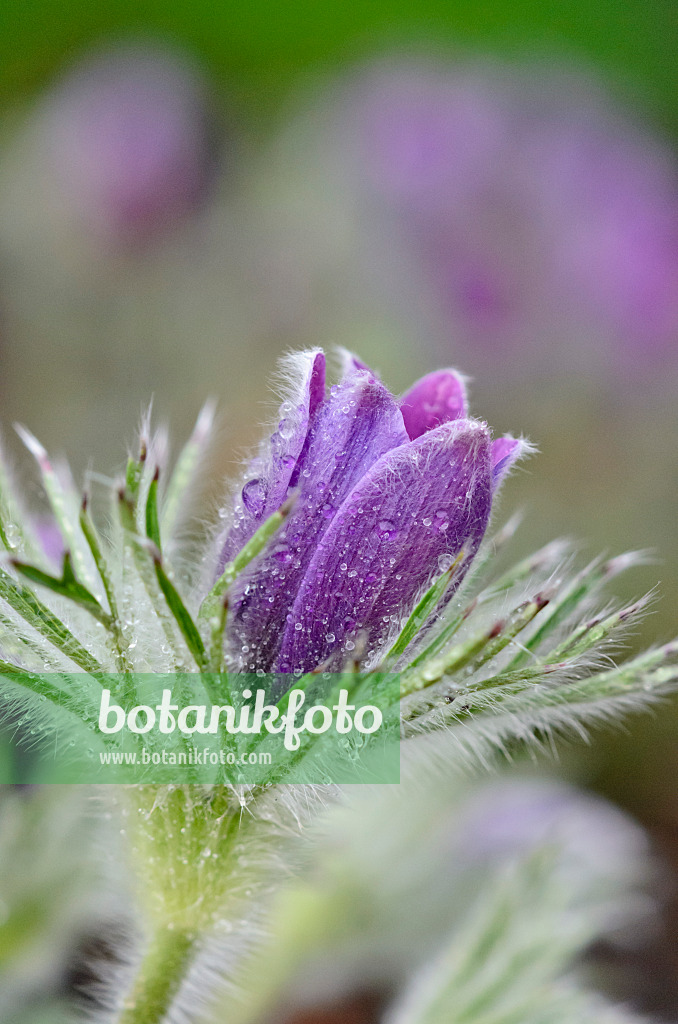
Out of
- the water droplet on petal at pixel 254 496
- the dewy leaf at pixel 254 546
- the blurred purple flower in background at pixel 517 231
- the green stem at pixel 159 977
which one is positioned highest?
the blurred purple flower in background at pixel 517 231

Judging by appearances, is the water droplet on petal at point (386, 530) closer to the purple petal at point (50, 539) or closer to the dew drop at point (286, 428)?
the dew drop at point (286, 428)

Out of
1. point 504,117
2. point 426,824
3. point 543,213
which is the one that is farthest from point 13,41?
point 426,824

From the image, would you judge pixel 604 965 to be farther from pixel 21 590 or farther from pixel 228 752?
pixel 21 590

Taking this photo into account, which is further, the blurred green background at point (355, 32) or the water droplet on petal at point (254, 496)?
the blurred green background at point (355, 32)

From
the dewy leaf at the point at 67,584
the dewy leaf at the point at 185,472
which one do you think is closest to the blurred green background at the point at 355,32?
the dewy leaf at the point at 185,472

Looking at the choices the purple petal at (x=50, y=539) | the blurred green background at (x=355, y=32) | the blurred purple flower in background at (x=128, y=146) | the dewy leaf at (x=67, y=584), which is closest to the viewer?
the dewy leaf at (x=67, y=584)

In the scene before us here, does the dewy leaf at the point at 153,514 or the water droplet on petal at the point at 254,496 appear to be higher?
the water droplet on petal at the point at 254,496

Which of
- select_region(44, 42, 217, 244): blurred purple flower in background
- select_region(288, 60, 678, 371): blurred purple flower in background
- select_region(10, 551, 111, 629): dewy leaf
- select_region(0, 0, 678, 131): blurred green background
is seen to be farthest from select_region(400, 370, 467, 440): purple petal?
select_region(0, 0, 678, 131): blurred green background

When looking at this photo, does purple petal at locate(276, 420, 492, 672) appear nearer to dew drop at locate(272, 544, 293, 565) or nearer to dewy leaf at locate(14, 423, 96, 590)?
dew drop at locate(272, 544, 293, 565)
